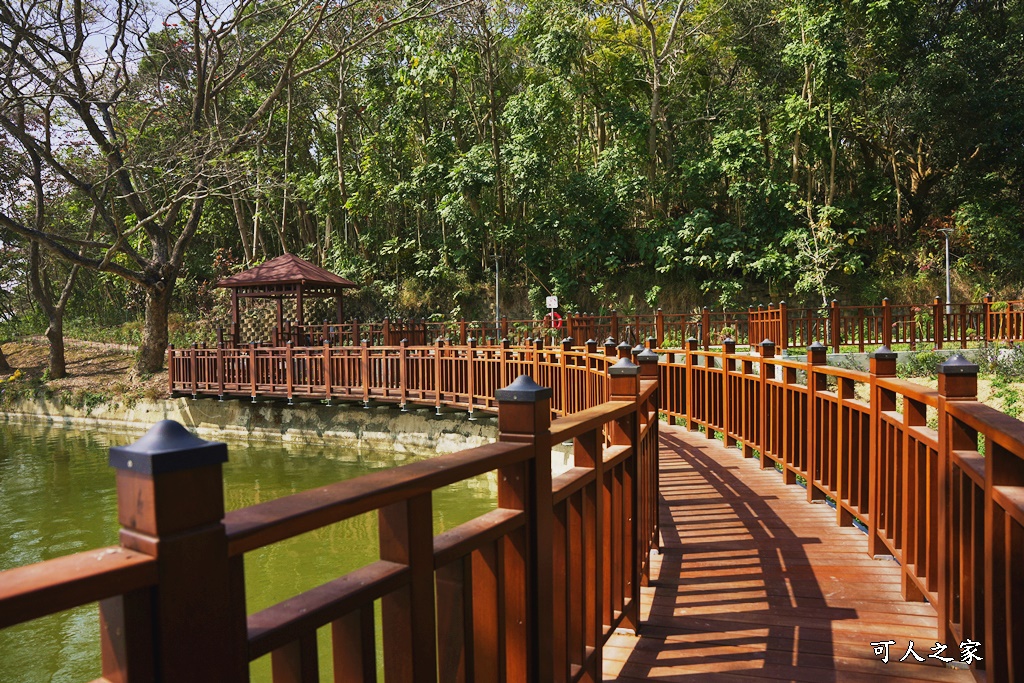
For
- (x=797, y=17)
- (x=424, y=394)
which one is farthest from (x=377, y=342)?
(x=797, y=17)

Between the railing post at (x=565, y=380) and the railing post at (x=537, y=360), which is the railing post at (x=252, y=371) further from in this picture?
the railing post at (x=565, y=380)

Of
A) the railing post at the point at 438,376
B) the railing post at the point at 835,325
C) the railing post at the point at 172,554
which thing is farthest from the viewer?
the railing post at the point at 835,325

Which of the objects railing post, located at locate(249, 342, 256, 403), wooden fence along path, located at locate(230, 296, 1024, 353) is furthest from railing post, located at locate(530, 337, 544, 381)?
railing post, located at locate(249, 342, 256, 403)

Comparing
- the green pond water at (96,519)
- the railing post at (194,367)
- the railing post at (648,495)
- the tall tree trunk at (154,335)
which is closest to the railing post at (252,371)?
the green pond water at (96,519)

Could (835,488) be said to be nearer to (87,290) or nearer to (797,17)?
(797,17)

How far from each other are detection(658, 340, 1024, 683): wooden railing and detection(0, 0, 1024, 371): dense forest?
1557 cm

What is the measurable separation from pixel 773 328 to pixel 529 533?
15263mm

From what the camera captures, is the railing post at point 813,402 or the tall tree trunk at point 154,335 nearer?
the railing post at point 813,402

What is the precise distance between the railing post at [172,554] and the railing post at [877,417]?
3.52m

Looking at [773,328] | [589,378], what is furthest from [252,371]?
[773,328]

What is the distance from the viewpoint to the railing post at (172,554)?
0.93 metres

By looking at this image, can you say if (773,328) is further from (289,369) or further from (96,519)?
(96,519)

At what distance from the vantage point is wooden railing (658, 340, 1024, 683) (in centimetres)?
205

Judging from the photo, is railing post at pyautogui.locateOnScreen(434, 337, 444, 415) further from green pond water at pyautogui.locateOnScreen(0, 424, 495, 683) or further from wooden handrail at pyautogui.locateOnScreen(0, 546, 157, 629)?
wooden handrail at pyautogui.locateOnScreen(0, 546, 157, 629)
